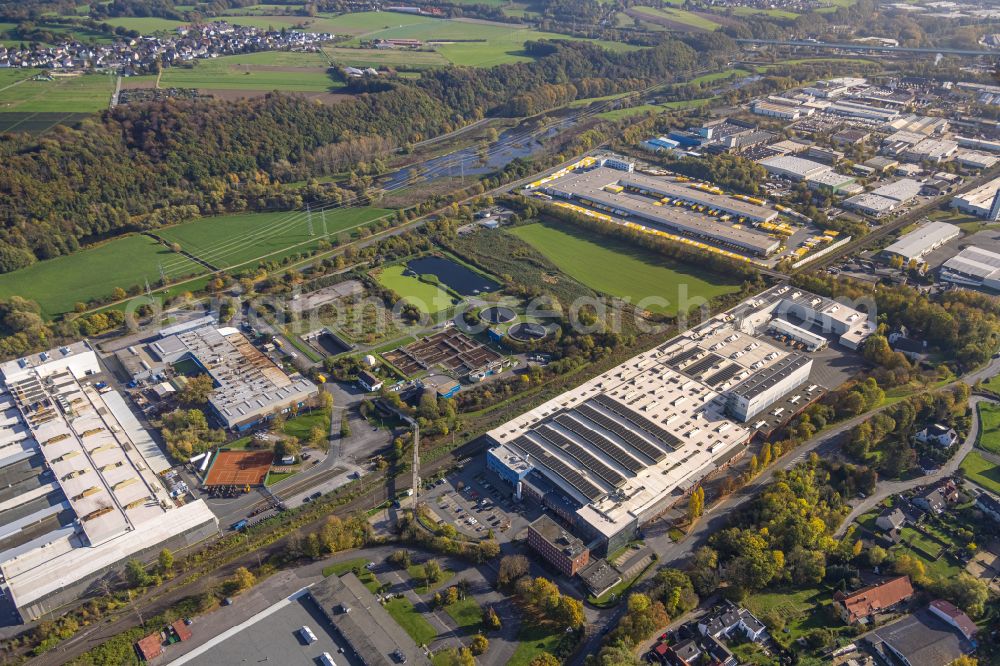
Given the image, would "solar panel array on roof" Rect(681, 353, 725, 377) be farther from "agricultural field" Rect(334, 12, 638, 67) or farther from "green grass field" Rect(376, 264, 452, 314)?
"agricultural field" Rect(334, 12, 638, 67)

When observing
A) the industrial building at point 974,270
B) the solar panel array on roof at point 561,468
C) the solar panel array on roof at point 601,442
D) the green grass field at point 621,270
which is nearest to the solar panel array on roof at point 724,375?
the solar panel array on roof at point 601,442

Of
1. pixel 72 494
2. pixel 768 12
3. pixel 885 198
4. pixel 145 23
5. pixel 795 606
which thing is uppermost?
pixel 768 12

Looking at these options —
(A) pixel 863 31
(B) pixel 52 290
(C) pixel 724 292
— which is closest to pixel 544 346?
(C) pixel 724 292

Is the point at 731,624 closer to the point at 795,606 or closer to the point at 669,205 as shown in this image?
the point at 795,606

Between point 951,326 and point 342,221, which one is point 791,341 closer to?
point 951,326

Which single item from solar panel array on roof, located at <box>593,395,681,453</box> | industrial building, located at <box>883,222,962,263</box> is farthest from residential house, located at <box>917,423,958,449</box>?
industrial building, located at <box>883,222,962,263</box>

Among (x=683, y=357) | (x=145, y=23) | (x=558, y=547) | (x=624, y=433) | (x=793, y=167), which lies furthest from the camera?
(x=145, y=23)

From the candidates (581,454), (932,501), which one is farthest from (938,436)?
(581,454)
